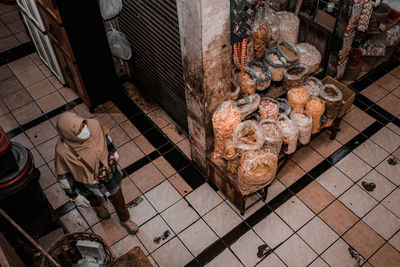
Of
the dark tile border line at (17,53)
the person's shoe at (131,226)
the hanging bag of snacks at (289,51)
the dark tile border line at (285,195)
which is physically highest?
the hanging bag of snacks at (289,51)

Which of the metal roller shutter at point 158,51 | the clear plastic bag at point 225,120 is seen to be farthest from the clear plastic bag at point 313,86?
the metal roller shutter at point 158,51

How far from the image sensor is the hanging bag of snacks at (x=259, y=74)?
180 inches

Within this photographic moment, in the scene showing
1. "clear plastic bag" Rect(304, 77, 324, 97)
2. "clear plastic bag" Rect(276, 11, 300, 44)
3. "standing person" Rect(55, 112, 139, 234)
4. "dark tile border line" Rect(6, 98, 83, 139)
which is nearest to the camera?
"standing person" Rect(55, 112, 139, 234)

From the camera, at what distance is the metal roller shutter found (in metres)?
4.18

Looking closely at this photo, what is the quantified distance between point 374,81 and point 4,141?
5.30 meters

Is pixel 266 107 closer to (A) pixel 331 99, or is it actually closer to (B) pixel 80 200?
(A) pixel 331 99

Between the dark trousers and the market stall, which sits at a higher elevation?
the market stall

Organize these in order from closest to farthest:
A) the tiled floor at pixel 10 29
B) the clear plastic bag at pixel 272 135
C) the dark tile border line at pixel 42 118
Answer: the clear plastic bag at pixel 272 135 → the dark tile border line at pixel 42 118 → the tiled floor at pixel 10 29

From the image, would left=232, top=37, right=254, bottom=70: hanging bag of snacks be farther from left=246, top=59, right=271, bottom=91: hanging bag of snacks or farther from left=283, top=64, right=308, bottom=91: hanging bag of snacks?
left=283, top=64, right=308, bottom=91: hanging bag of snacks

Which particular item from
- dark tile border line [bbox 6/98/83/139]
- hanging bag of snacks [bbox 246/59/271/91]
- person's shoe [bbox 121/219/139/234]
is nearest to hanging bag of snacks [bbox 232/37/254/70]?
hanging bag of snacks [bbox 246/59/271/91]

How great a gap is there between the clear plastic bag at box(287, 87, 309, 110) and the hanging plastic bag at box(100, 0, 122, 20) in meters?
2.35

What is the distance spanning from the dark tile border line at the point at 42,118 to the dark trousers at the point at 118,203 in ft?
6.67

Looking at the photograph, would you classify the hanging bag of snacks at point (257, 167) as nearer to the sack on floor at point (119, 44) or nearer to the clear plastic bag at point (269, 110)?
the clear plastic bag at point (269, 110)

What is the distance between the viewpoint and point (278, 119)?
439 cm
